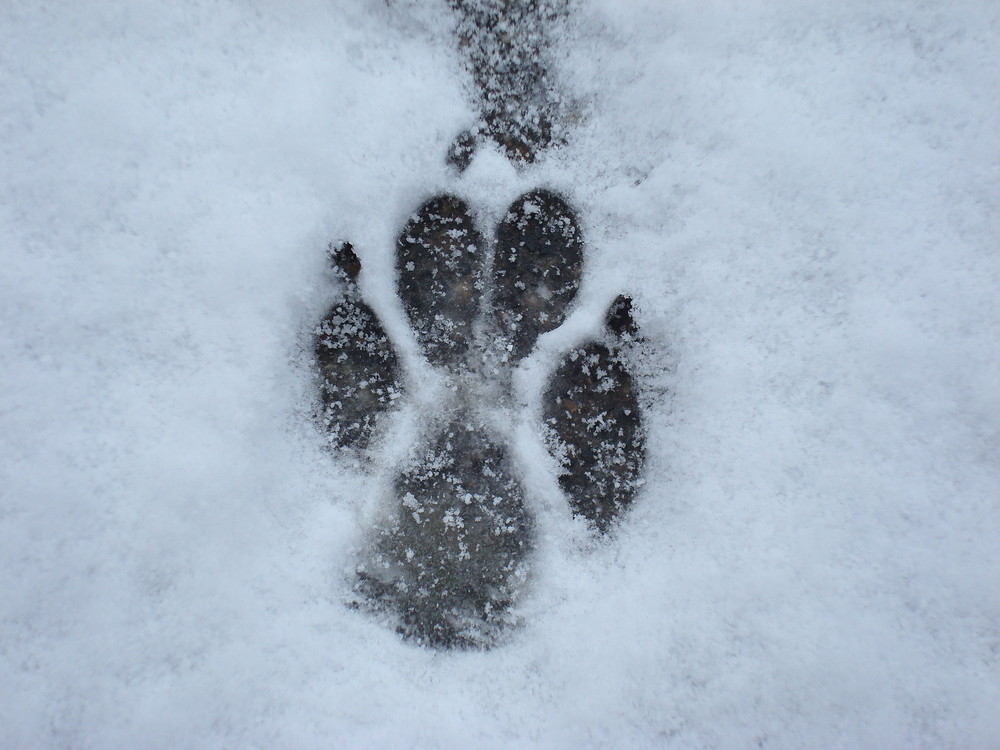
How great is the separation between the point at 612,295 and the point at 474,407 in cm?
57

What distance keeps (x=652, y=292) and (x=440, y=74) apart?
94cm

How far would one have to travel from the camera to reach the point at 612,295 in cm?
156

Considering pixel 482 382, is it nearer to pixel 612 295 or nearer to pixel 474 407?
pixel 474 407

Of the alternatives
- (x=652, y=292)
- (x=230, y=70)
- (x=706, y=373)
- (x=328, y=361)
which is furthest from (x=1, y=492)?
(x=706, y=373)

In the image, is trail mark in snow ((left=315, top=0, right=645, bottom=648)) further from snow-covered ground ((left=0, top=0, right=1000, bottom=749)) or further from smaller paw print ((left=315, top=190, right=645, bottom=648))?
snow-covered ground ((left=0, top=0, right=1000, bottom=749))

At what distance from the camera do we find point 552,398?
1.60 m

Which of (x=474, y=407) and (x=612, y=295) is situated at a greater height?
(x=612, y=295)

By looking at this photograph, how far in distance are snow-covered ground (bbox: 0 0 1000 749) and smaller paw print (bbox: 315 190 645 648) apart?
0.13m

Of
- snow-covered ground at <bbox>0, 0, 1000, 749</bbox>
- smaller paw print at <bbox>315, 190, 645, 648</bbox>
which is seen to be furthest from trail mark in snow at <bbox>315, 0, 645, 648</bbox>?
snow-covered ground at <bbox>0, 0, 1000, 749</bbox>

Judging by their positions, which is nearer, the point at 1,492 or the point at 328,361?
the point at 1,492

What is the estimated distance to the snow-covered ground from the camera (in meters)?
1.48

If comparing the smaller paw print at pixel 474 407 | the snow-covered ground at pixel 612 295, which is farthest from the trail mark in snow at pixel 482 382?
the snow-covered ground at pixel 612 295

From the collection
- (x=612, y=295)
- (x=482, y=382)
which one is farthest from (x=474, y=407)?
(x=612, y=295)

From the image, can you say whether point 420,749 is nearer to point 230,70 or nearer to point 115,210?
point 115,210
